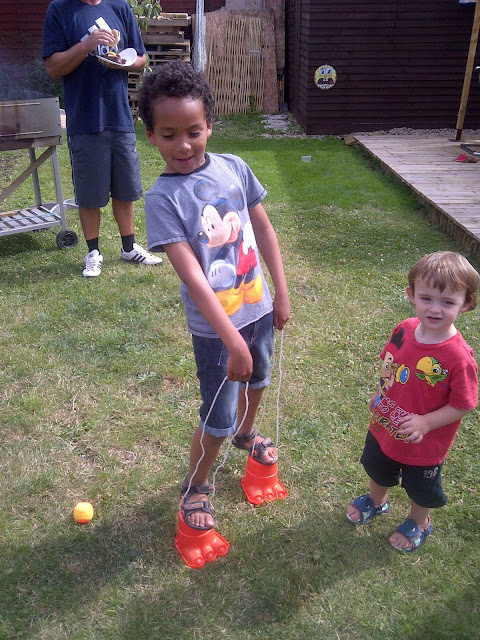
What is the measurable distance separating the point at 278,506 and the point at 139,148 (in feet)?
23.8

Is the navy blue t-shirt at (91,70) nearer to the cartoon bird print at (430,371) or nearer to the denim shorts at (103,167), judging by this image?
the denim shorts at (103,167)

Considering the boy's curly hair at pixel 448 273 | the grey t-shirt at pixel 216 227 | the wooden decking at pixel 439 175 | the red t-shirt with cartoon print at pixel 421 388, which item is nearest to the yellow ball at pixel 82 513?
the grey t-shirt at pixel 216 227

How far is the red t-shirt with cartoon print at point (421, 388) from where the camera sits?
1.88 metres

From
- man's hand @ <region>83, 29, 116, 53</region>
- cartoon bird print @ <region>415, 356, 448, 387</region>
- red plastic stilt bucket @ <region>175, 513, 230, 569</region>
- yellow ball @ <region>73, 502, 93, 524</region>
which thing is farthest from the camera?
man's hand @ <region>83, 29, 116, 53</region>

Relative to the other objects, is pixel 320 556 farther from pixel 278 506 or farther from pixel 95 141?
pixel 95 141

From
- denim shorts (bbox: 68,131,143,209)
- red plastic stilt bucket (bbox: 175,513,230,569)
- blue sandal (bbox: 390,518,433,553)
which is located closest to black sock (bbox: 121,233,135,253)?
denim shorts (bbox: 68,131,143,209)

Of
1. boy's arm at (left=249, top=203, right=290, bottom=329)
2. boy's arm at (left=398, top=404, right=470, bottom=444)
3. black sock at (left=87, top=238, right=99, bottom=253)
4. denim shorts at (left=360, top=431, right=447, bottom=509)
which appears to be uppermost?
boy's arm at (left=249, top=203, right=290, bottom=329)

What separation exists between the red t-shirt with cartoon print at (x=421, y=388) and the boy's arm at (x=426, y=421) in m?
0.03

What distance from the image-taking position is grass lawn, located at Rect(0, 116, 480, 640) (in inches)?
78.6

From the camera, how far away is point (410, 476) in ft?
6.91

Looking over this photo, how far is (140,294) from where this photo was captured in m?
4.24

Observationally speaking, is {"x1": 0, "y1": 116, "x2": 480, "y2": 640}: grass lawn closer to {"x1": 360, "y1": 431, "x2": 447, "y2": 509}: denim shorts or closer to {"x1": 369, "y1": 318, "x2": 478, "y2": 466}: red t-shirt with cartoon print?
{"x1": 360, "y1": 431, "x2": 447, "y2": 509}: denim shorts

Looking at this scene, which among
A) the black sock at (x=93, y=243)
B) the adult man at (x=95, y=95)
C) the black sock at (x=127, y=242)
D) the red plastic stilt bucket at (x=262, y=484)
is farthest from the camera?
the black sock at (x=127, y=242)

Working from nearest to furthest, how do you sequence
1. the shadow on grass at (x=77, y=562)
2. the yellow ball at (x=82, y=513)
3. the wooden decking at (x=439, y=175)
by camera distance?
the shadow on grass at (x=77, y=562), the yellow ball at (x=82, y=513), the wooden decking at (x=439, y=175)
